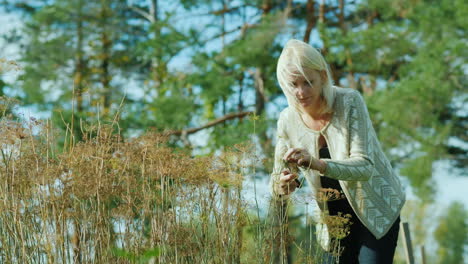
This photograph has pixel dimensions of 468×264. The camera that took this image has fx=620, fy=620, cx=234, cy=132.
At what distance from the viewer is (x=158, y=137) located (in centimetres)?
175

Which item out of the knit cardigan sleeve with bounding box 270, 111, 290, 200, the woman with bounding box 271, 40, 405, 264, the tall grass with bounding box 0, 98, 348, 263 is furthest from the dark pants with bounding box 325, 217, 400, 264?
the knit cardigan sleeve with bounding box 270, 111, 290, 200

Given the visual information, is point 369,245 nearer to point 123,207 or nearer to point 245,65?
point 123,207

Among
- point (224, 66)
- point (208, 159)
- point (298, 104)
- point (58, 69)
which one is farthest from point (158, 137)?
point (58, 69)

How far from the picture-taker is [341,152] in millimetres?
1776

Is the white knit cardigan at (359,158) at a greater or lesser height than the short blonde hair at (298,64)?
lesser

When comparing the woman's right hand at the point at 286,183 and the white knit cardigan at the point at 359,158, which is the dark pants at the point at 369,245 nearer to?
the white knit cardigan at the point at 359,158

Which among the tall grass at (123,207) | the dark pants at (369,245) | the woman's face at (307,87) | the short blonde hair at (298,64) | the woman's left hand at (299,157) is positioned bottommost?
the dark pants at (369,245)

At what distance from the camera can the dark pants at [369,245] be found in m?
1.76

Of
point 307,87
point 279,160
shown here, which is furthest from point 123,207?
point 307,87

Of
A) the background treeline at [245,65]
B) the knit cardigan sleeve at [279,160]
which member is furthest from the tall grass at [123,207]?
the background treeline at [245,65]

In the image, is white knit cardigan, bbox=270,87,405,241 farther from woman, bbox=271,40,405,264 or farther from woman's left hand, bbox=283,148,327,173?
woman's left hand, bbox=283,148,327,173

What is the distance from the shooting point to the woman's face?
1.68 meters

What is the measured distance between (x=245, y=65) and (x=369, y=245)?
249 inches

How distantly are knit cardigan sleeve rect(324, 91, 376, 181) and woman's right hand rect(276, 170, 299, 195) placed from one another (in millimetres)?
92
